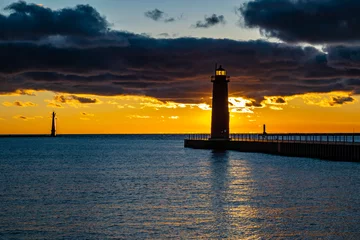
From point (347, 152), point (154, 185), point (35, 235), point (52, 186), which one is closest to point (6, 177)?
point (52, 186)

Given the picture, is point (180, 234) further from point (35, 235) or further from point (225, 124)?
point (225, 124)

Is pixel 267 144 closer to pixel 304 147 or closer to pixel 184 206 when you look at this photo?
pixel 304 147

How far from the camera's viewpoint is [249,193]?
131 ft

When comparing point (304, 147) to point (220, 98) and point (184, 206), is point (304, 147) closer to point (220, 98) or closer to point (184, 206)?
point (220, 98)

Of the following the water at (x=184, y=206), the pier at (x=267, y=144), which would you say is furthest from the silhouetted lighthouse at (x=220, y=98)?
the water at (x=184, y=206)

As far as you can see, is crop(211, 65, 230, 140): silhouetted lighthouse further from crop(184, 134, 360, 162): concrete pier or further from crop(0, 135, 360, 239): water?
crop(0, 135, 360, 239): water

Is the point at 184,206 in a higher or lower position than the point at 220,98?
lower

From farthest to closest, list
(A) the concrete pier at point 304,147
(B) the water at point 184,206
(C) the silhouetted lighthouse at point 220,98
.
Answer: (C) the silhouetted lighthouse at point 220,98, (A) the concrete pier at point 304,147, (B) the water at point 184,206

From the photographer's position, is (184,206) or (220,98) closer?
(184,206)

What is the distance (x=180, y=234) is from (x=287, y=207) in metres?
9.62

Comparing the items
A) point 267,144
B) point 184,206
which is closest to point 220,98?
point 267,144

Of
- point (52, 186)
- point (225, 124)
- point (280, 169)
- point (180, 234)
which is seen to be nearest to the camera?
point (180, 234)

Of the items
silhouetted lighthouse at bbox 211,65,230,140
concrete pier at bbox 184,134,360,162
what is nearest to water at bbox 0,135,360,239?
concrete pier at bbox 184,134,360,162

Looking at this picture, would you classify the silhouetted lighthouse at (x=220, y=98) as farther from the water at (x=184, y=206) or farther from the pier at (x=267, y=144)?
the water at (x=184, y=206)
